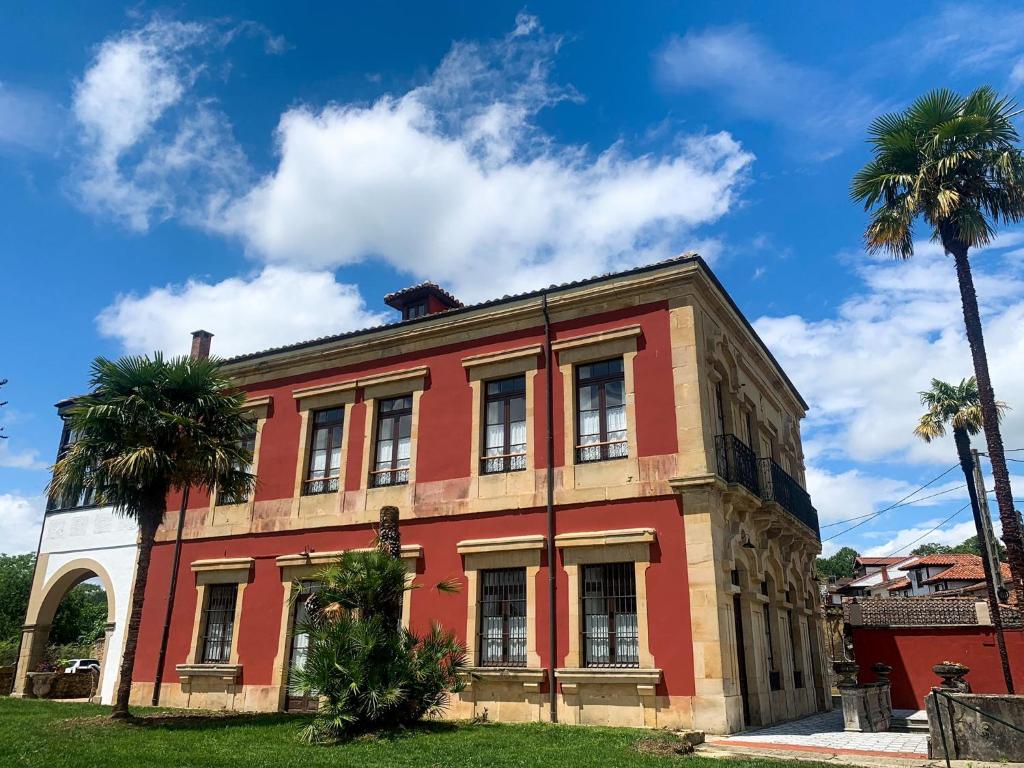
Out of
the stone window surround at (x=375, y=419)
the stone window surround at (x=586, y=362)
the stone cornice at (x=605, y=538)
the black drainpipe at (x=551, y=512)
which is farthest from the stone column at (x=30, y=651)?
the stone window surround at (x=586, y=362)

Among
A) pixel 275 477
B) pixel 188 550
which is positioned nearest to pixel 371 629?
pixel 275 477

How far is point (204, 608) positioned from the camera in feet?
61.0

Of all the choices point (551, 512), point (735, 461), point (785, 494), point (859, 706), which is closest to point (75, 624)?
point (551, 512)

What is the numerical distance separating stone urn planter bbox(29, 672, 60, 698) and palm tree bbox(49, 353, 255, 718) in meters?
8.32

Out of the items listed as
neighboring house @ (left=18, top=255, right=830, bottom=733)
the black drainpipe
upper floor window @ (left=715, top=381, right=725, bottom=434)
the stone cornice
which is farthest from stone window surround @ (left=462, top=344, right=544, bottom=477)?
upper floor window @ (left=715, top=381, right=725, bottom=434)

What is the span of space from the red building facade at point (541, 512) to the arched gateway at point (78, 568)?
1455 millimetres

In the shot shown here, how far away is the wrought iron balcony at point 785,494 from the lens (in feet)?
54.6

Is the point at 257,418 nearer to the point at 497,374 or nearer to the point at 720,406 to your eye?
the point at 497,374

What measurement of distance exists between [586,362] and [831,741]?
26.5ft

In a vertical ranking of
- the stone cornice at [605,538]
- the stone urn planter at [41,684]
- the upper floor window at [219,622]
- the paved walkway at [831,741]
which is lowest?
the paved walkway at [831,741]

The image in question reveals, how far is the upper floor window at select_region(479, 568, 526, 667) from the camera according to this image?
48.5 ft

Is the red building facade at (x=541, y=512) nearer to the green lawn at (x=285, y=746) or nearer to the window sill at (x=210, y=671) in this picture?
the window sill at (x=210, y=671)

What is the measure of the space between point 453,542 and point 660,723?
5.41 meters

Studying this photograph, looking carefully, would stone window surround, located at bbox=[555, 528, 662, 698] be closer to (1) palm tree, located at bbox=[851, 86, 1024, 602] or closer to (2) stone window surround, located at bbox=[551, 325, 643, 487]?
(2) stone window surround, located at bbox=[551, 325, 643, 487]
